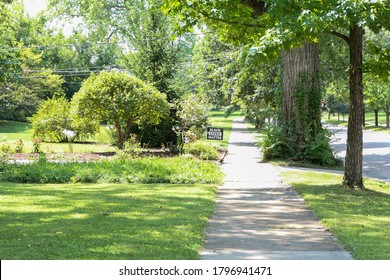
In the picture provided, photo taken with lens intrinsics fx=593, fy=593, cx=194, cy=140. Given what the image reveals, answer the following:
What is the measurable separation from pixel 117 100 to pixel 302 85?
25.0 ft

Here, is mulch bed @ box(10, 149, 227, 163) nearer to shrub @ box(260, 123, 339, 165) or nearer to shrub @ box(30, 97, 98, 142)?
shrub @ box(260, 123, 339, 165)

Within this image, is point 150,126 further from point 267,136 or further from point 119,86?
point 267,136

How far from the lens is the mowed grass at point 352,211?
7.42 m

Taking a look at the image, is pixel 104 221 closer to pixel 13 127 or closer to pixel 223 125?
pixel 13 127

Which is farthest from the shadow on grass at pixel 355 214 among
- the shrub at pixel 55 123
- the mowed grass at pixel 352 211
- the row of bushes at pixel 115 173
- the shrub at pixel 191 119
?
the shrub at pixel 55 123

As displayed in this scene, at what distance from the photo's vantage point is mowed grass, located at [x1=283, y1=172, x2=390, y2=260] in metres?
7.42

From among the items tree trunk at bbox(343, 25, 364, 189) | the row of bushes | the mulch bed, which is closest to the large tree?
tree trunk at bbox(343, 25, 364, 189)

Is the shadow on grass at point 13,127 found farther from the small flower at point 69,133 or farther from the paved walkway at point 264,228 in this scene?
the paved walkway at point 264,228

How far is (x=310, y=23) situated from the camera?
1031cm

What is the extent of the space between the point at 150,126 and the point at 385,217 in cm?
1820

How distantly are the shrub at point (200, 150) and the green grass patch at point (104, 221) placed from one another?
775cm

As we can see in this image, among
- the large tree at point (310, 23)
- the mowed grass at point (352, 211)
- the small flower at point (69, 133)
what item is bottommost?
the mowed grass at point (352, 211)

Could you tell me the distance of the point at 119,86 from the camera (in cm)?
2431

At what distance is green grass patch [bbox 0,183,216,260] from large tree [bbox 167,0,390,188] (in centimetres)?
338
